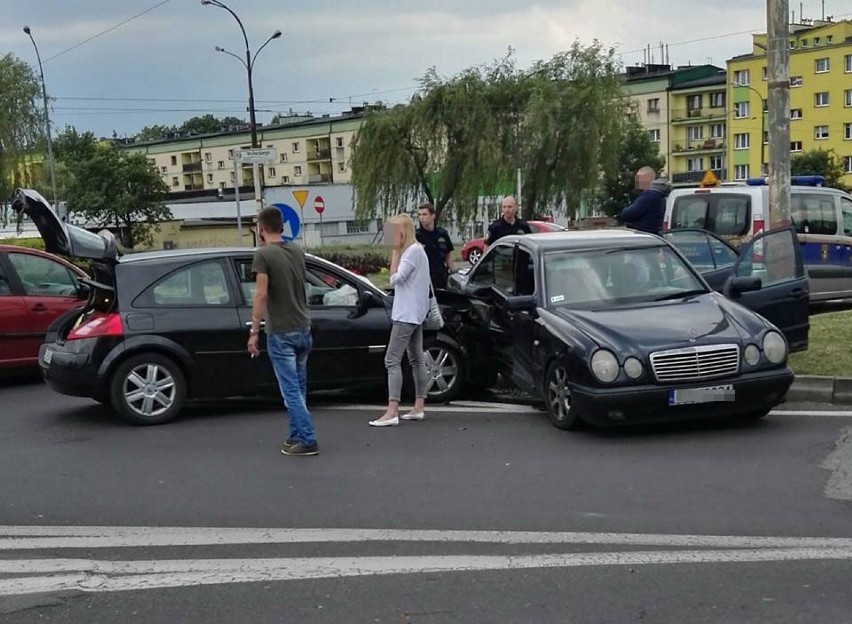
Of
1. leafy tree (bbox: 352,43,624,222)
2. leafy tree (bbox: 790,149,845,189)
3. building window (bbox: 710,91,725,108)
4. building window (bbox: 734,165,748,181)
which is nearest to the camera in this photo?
leafy tree (bbox: 352,43,624,222)

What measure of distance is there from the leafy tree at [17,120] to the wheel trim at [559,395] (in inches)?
1521

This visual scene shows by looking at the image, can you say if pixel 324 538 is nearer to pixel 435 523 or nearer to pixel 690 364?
pixel 435 523

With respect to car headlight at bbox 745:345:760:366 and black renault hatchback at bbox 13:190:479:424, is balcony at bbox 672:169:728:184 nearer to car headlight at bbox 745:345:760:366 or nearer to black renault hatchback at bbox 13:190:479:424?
black renault hatchback at bbox 13:190:479:424

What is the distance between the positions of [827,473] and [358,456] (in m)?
3.27

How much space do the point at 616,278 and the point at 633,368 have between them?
1.50 metres

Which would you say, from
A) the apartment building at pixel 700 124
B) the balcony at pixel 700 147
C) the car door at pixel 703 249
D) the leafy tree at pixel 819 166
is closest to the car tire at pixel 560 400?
the car door at pixel 703 249

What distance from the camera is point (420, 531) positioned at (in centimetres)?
558

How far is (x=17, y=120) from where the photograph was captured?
4288cm

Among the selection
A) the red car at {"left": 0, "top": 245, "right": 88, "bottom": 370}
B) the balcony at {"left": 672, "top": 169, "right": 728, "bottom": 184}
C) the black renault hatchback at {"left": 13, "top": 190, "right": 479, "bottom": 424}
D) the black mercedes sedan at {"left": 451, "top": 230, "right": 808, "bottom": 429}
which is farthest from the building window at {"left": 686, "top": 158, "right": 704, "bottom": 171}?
the black renault hatchback at {"left": 13, "top": 190, "right": 479, "bottom": 424}

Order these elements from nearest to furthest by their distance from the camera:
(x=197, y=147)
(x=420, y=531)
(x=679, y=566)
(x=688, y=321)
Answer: (x=679, y=566), (x=420, y=531), (x=688, y=321), (x=197, y=147)

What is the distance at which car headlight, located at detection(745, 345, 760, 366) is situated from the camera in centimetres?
769

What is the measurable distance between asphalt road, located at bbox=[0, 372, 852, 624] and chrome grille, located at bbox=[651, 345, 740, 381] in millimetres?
493

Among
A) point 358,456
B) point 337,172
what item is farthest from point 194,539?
point 337,172

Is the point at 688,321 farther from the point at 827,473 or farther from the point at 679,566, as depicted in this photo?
the point at 679,566
